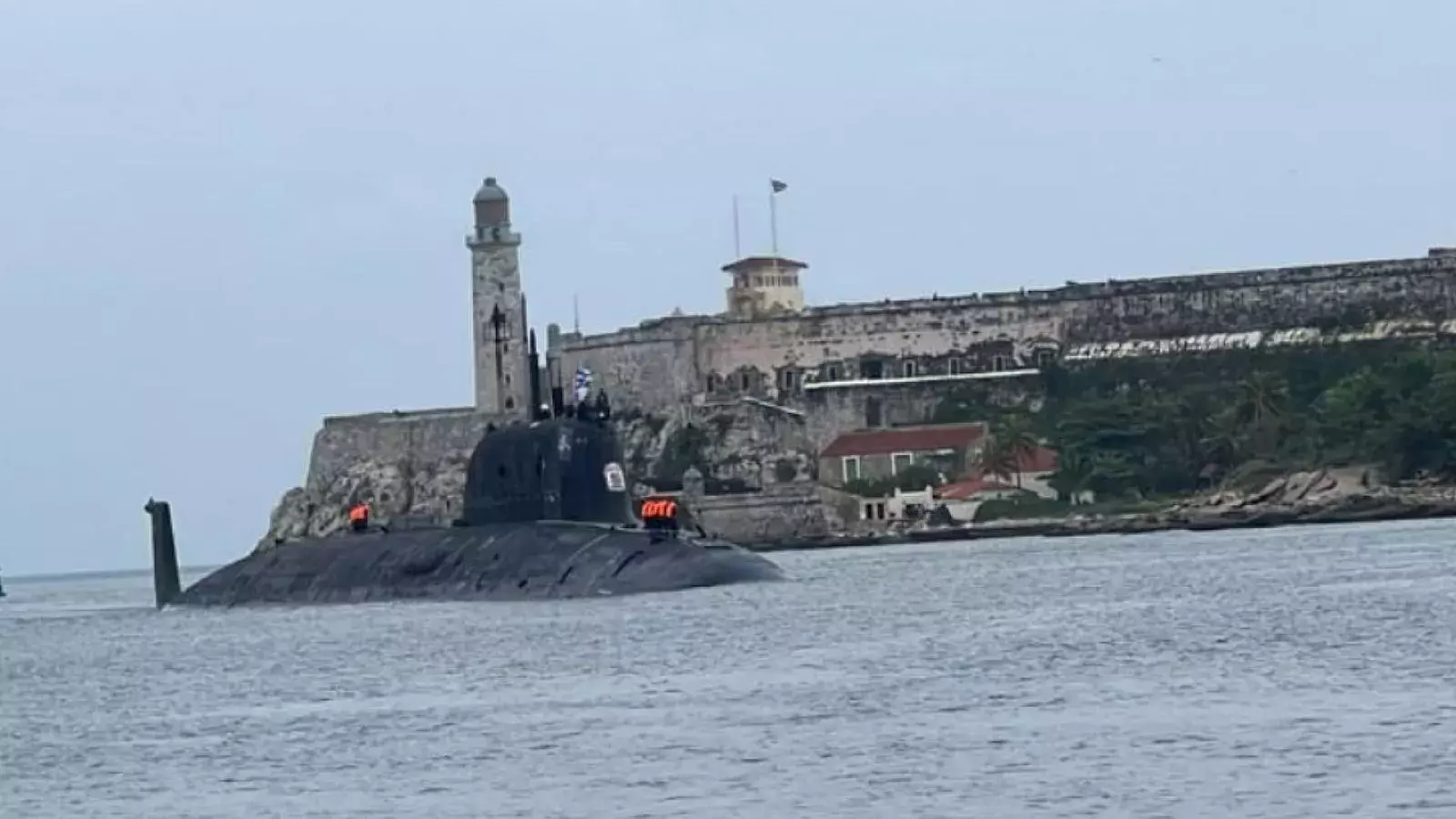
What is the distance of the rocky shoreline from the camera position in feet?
254

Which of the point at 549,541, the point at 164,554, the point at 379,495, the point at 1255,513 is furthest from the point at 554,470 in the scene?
the point at 379,495

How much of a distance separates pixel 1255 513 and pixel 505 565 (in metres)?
38.9

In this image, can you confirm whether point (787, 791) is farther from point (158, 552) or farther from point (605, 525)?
point (158, 552)

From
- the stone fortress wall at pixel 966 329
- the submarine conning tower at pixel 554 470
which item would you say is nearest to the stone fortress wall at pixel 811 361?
the stone fortress wall at pixel 966 329

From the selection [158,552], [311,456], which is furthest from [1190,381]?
[158,552]

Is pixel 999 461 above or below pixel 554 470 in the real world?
above

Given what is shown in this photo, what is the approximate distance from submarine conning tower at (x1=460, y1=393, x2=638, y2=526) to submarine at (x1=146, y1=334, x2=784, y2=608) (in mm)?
13

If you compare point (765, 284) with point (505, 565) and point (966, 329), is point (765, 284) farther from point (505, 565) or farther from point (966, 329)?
point (505, 565)

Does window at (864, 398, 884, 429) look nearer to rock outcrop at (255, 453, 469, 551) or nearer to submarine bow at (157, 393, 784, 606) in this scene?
rock outcrop at (255, 453, 469, 551)

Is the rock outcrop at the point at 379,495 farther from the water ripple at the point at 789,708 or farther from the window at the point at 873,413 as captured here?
the water ripple at the point at 789,708

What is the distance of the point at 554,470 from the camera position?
1802 inches

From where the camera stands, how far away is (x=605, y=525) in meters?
46.0

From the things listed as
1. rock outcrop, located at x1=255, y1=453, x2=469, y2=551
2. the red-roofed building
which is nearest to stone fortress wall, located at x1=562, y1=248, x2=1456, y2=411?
the red-roofed building

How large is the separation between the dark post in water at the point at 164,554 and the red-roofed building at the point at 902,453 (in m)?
35.9
